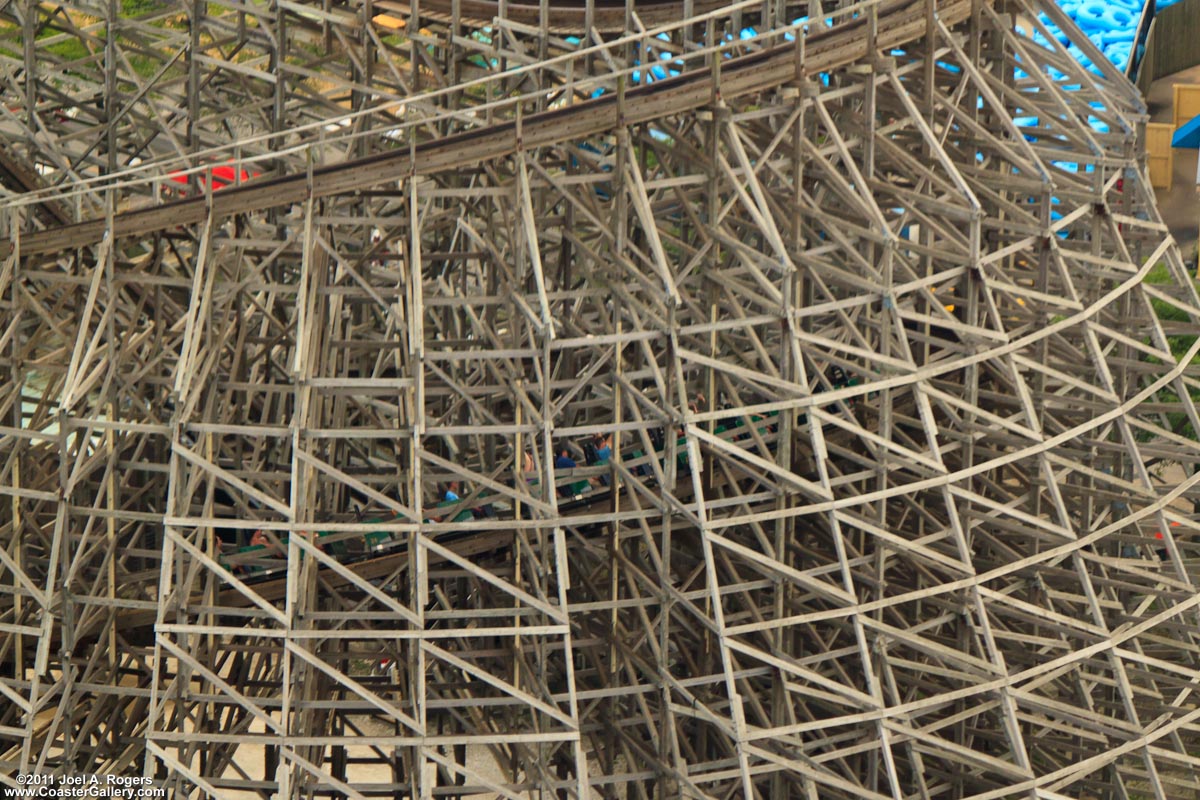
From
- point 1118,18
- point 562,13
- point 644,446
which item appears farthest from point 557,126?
point 1118,18

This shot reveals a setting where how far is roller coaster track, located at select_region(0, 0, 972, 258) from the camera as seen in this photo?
19.0m

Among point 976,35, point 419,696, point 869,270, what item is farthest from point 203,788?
point 976,35

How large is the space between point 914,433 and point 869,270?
4345 millimetres

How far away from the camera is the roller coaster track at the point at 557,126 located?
62.2 feet

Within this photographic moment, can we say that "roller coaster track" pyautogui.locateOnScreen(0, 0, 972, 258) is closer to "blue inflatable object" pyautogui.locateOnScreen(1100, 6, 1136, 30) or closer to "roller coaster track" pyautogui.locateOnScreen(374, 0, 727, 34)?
"roller coaster track" pyautogui.locateOnScreen(374, 0, 727, 34)

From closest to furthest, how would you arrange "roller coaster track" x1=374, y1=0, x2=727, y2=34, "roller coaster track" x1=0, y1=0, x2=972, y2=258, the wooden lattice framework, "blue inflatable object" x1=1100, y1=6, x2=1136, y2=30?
the wooden lattice framework, "roller coaster track" x1=0, y1=0, x2=972, y2=258, "roller coaster track" x1=374, y1=0, x2=727, y2=34, "blue inflatable object" x1=1100, y1=6, x2=1136, y2=30

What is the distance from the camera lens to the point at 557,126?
750 inches

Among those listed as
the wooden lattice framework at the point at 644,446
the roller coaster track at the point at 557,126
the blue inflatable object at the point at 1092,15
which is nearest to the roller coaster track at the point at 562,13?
the wooden lattice framework at the point at 644,446

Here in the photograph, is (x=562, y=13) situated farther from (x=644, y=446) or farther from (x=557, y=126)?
(x=644, y=446)

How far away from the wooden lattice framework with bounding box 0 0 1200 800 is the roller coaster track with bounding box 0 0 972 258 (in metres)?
0.05

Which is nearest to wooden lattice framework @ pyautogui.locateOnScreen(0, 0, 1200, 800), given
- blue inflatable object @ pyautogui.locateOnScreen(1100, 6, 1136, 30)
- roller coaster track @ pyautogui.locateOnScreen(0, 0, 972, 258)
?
roller coaster track @ pyautogui.locateOnScreen(0, 0, 972, 258)

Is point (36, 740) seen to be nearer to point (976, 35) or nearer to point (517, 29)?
point (517, 29)

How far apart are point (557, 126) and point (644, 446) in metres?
3.93

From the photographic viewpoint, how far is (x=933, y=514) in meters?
22.5
